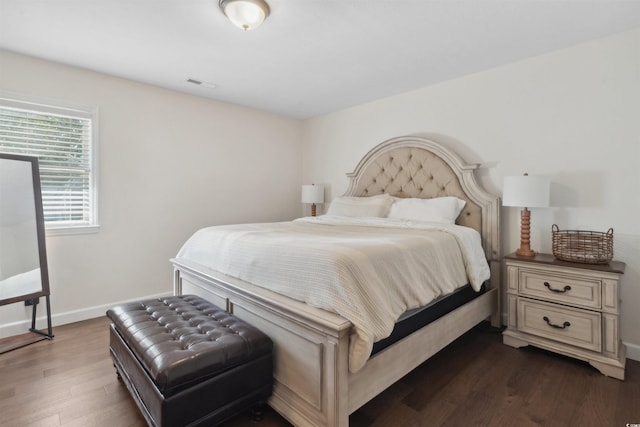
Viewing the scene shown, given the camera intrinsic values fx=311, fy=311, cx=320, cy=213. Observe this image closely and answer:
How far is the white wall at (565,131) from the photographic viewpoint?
2287 mm

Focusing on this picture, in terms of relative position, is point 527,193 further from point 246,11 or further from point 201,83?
point 201,83

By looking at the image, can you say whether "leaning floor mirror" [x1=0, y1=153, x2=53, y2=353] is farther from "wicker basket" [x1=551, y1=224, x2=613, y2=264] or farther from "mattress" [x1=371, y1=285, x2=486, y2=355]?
"wicker basket" [x1=551, y1=224, x2=613, y2=264]

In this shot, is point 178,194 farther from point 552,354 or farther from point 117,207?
point 552,354

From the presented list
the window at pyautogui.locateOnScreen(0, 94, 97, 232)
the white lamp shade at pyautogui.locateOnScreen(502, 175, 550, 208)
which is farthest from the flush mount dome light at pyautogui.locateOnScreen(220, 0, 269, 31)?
the white lamp shade at pyautogui.locateOnScreen(502, 175, 550, 208)

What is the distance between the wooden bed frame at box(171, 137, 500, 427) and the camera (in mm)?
1395

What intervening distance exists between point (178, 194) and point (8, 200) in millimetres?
1417

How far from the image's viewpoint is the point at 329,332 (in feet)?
4.52

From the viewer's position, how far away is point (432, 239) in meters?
2.12

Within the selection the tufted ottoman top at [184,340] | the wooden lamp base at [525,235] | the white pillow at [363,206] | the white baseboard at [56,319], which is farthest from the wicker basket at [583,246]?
the white baseboard at [56,319]

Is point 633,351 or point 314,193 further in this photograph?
point 314,193

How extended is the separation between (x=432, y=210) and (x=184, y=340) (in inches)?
92.3

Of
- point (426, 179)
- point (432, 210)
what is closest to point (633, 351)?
point (432, 210)

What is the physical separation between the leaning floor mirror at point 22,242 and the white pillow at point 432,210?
10.6 ft

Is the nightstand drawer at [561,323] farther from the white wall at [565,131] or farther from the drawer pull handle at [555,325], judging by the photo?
the white wall at [565,131]
